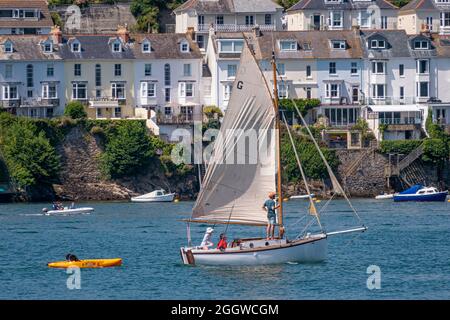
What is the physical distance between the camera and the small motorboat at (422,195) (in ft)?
405

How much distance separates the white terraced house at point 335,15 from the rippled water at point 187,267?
37865mm

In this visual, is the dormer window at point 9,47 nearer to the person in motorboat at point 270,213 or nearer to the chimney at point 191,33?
the chimney at point 191,33

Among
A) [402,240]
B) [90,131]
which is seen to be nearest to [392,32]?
[90,131]

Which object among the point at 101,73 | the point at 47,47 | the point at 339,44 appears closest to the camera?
the point at 47,47

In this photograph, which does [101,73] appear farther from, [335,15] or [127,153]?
[335,15]

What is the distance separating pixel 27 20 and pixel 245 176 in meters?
78.7

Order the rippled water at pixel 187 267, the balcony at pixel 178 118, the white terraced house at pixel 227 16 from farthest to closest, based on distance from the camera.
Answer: the white terraced house at pixel 227 16 → the balcony at pixel 178 118 → the rippled water at pixel 187 267

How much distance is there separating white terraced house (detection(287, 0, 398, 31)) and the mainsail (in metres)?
76.4

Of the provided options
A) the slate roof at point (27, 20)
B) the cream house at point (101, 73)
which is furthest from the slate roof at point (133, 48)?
the slate roof at point (27, 20)

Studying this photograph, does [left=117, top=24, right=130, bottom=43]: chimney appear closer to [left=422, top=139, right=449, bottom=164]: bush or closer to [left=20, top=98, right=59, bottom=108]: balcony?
[left=20, top=98, right=59, bottom=108]: balcony

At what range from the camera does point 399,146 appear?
12975 centimetres

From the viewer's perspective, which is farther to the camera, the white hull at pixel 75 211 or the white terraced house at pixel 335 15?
the white terraced house at pixel 335 15

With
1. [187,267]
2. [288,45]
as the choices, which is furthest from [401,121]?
[187,267]
